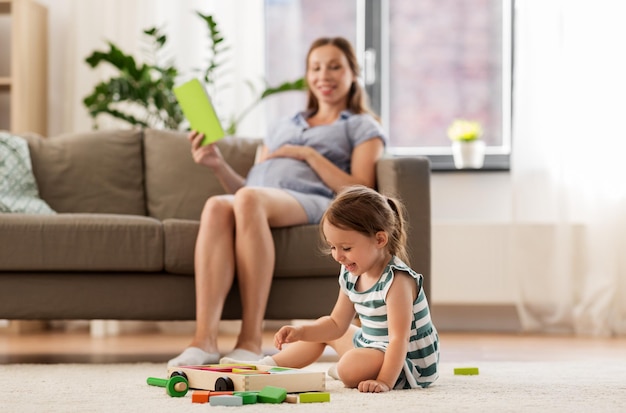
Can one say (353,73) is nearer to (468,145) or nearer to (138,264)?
(138,264)

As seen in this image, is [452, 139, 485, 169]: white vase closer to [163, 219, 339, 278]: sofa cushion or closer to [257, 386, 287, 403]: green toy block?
[163, 219, 339, 278]: sofa cushion

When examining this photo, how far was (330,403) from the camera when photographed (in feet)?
5.86

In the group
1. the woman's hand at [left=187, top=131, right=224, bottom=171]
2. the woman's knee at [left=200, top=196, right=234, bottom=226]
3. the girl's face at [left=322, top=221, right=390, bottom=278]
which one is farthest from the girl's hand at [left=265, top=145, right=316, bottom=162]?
the girl's face at [left=322, top=221, right=390, bottom=278]

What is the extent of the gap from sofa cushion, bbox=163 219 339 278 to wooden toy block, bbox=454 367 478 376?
58 cm

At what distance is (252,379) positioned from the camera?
185 cm

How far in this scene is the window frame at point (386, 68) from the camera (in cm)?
439

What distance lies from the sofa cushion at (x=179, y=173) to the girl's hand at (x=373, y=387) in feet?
5.04

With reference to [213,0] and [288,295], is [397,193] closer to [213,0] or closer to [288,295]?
[288,295]

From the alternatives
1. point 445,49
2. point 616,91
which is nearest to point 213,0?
point 445,49

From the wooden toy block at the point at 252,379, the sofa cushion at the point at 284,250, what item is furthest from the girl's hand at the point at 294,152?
the wooden toy block at the point at 252,379

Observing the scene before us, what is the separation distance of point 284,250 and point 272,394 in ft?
3.31

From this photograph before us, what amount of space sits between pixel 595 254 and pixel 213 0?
1.98 m

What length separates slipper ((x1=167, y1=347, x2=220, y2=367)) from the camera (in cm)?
242

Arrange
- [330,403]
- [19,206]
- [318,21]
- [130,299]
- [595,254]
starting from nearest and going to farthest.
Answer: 1. [330,403]
2. [130,299]
3. [19,206]
4. [595,254]
5. [318,21]
